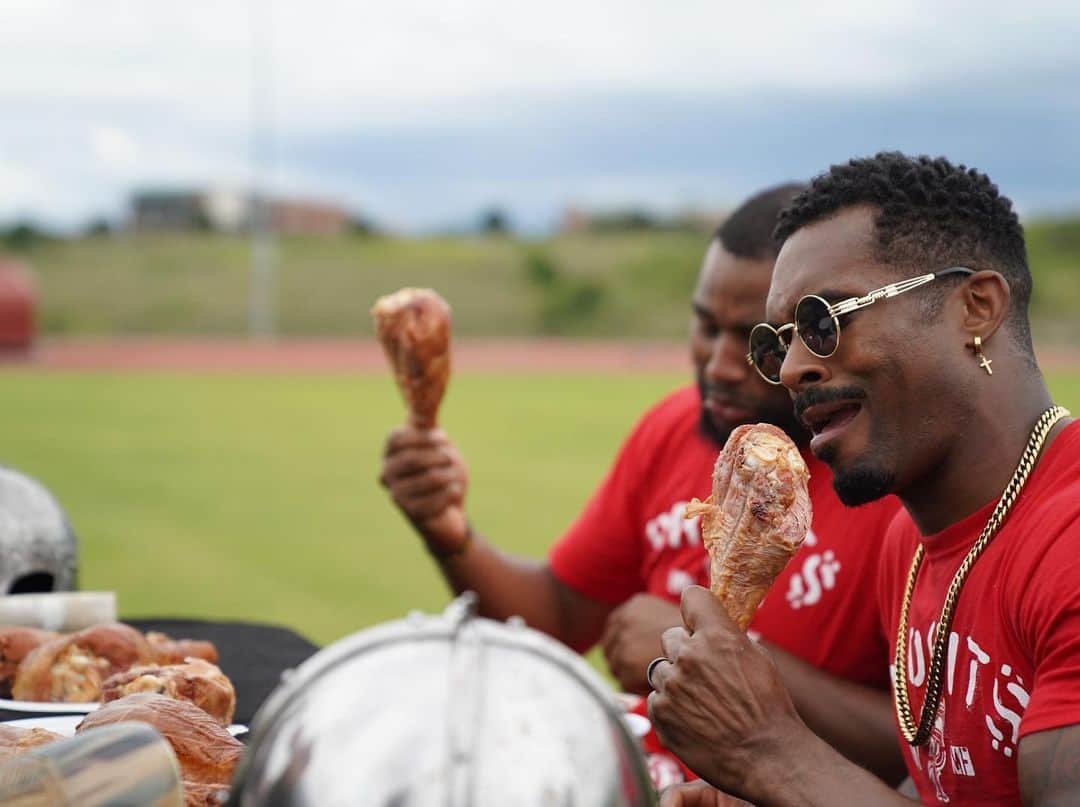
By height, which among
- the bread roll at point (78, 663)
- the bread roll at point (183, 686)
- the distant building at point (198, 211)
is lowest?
the bread roll at point (78, 663)

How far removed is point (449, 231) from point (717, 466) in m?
60.4

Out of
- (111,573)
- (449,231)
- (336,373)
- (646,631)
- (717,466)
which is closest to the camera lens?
(717,466)

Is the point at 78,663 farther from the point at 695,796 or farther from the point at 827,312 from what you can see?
the point at 827,312

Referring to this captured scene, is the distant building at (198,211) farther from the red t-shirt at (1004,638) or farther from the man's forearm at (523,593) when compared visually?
the red t-shirt at (1004,638)

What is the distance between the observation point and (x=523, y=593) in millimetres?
4387

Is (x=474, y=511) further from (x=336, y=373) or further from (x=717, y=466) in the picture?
(x=336, y=373)

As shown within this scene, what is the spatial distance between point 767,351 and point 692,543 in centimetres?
134

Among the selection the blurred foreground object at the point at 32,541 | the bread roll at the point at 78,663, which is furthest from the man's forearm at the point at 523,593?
the bread roll at the point at 78,663

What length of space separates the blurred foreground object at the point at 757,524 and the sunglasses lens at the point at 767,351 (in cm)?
33

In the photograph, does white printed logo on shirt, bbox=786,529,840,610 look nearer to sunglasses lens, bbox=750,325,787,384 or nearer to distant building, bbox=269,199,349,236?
sunglasses lens, bbox=750,325,787,384

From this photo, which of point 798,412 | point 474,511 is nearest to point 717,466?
point 798,412

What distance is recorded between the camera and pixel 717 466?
Answer: 2273 mm

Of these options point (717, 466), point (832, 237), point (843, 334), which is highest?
point (832, 237)

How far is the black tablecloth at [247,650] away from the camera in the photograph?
121 inches
